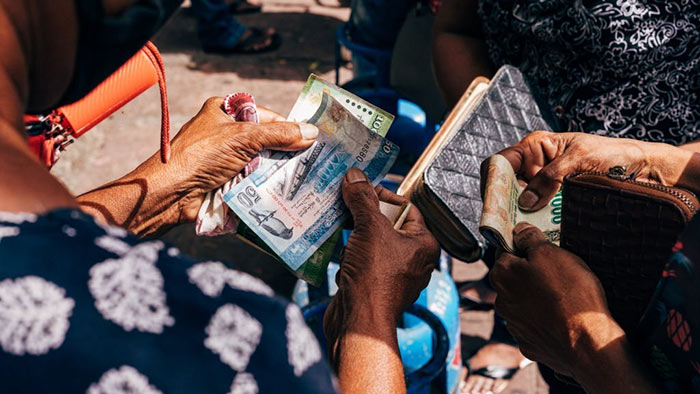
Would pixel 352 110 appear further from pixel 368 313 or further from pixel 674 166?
pixel 674 166

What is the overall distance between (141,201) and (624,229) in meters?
1.20

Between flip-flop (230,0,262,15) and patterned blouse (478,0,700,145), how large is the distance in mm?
3992

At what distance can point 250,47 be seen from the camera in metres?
4.58

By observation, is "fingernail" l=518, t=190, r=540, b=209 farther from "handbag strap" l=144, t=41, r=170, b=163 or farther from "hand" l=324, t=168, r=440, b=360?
"handbag strap" l=144, t=41, r=170, b=163

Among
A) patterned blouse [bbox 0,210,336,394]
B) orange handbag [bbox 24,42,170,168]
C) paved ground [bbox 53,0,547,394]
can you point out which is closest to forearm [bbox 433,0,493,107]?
orange handbag [bbox 24,42,170,168]

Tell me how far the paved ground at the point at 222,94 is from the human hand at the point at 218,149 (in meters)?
1.36

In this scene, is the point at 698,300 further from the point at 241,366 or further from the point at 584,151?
the point at 241,366

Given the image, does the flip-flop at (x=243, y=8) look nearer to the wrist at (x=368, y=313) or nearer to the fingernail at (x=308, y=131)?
the fingernail at (x=308, y=131)

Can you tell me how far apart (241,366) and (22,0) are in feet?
1.52

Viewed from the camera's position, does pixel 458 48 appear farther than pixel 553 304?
Yes

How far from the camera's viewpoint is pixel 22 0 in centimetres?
58

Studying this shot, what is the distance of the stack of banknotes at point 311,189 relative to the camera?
143 cm

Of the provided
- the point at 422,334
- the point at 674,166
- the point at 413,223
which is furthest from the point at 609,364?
the point at 422,334

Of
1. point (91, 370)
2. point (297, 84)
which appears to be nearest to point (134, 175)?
point (91, 370)
